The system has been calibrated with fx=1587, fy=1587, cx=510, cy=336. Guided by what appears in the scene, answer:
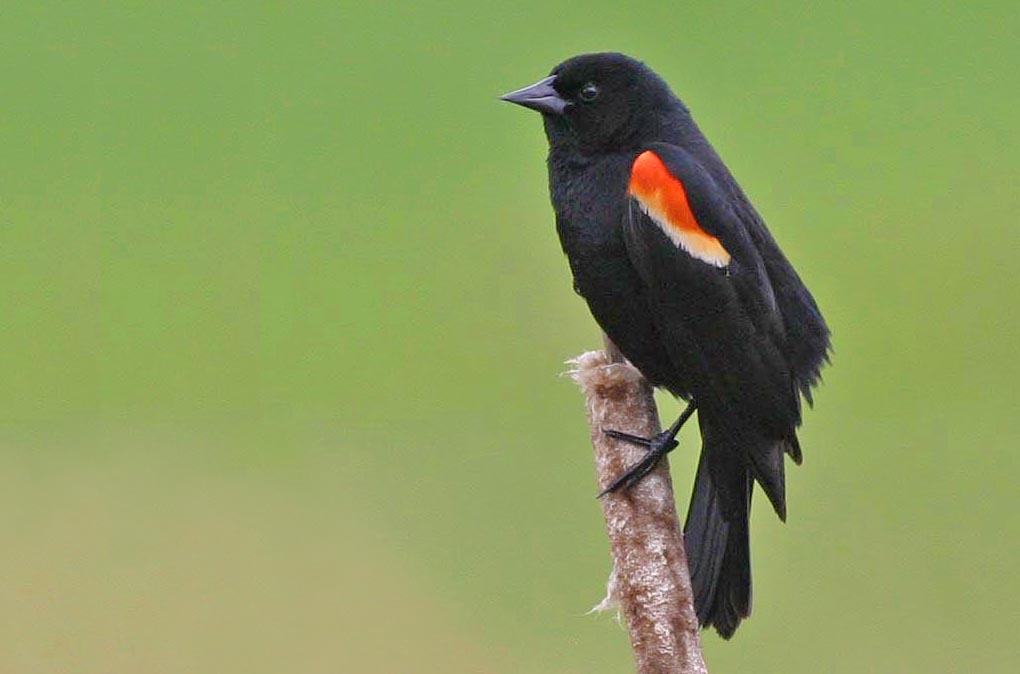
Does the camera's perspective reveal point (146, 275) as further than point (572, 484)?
Yes

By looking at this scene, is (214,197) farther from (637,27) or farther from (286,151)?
(637,27)

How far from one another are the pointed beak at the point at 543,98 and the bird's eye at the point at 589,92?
4cm

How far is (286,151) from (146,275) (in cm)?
83

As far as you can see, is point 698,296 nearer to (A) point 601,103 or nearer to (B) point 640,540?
(A) point 601,103

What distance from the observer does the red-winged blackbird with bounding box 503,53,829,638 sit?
9.09ft

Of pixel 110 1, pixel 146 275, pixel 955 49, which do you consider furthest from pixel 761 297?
pixel 110 1

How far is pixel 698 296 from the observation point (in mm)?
2799

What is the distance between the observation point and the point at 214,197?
7.01m

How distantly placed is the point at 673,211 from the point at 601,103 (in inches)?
13.8

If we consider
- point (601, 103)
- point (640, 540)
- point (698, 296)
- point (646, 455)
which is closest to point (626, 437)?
point (646, 455)

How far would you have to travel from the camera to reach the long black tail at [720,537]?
281 centimetres

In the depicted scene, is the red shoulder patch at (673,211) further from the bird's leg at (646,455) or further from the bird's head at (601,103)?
the bird's leg at (646,455)

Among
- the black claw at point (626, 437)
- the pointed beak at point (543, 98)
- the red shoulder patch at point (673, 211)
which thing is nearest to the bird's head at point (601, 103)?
the pointed beak at point (543, 98)

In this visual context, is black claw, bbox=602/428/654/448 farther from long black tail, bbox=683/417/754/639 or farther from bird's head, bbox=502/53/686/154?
bird's head, bbox=502/53/686/154
